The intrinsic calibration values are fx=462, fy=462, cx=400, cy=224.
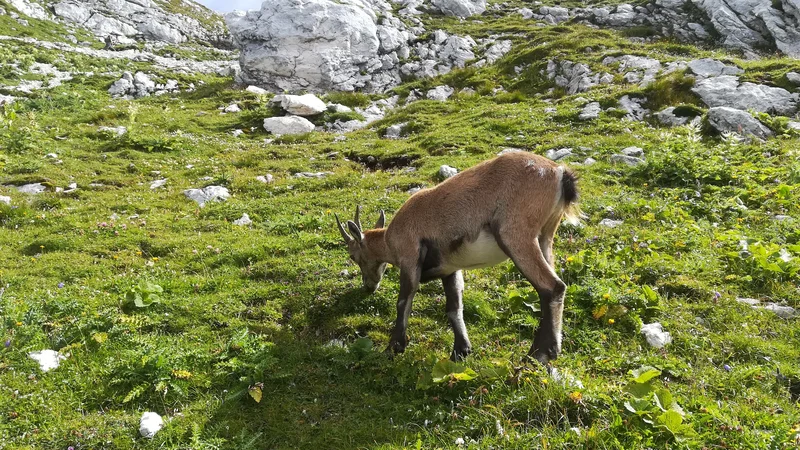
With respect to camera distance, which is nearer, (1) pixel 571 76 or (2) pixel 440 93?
(1) pixel 571 76

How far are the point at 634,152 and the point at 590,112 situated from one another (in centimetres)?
506

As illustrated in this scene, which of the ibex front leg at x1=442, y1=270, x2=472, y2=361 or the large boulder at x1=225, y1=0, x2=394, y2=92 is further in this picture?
the large boulder at x1=225, y1=0, x2=394, y2=92

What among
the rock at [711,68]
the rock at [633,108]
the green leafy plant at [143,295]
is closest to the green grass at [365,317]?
the green leafy plant at [143,295]

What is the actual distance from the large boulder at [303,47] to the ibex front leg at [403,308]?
28320 millimetres

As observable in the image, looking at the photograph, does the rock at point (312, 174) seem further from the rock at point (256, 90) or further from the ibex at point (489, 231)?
the rock at point (256, 90)

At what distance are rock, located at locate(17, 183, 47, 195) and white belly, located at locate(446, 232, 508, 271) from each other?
12.9 m

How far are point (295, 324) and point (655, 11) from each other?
53.2 m

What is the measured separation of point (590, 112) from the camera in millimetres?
18734

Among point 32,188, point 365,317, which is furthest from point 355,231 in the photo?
point 32,188

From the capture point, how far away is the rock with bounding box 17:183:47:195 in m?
13.0

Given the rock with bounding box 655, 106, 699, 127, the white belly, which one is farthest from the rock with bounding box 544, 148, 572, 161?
the white belly

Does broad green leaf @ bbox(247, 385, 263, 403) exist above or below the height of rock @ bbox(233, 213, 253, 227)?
above

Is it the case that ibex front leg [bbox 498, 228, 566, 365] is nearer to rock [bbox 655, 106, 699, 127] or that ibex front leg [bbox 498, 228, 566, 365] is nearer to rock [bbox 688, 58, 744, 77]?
rock [bbox 655, 106, 699, 127]

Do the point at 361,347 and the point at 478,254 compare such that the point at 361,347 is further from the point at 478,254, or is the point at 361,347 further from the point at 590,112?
the point at 590,112
